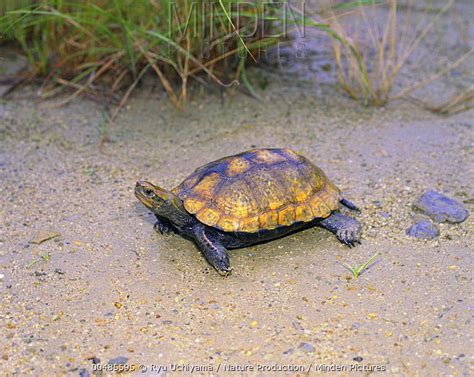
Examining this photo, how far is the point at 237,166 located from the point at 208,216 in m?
0.30

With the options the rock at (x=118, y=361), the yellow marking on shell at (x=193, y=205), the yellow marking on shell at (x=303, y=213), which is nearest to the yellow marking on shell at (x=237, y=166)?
the yellow marking on shell at (x=193, y=205)

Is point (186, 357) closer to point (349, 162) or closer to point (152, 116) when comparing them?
point (349, 162)

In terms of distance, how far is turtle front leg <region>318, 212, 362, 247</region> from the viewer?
2949 millimetres

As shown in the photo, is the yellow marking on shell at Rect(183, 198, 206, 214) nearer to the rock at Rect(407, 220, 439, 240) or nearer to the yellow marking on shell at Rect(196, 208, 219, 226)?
the yellow marking on shell at Rect(196, 208, 219, 226)

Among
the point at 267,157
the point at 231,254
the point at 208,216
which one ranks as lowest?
the point at 231,254

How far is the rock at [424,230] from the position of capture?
9.86 feet

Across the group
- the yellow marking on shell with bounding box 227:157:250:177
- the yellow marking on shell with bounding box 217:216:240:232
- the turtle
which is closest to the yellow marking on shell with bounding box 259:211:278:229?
the turtle

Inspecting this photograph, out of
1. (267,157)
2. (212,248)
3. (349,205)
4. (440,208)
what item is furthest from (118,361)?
(440,208)

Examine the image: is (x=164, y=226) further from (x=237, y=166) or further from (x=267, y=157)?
(x=267, y=157)

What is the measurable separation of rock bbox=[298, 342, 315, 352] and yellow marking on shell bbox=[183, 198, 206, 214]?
817 mm

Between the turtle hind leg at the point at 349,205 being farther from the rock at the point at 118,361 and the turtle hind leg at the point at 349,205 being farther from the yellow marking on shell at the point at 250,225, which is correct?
the rock at the point at 118,361

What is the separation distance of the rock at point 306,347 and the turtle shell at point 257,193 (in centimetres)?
64

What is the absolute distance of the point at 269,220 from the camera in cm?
284

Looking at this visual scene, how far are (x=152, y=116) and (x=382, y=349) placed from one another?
258 cm
